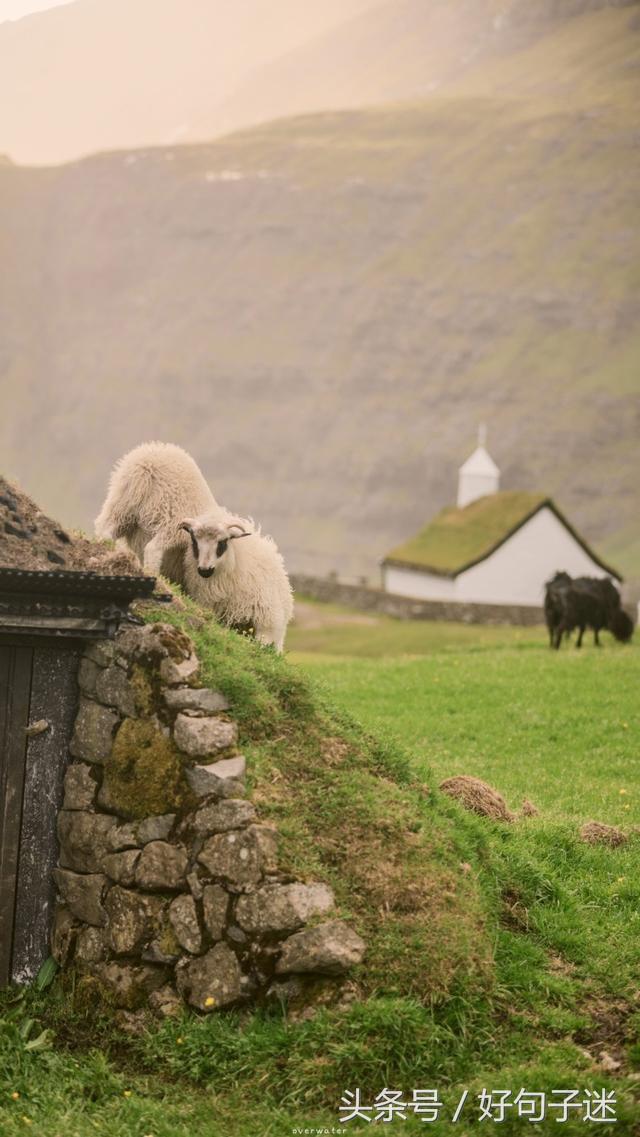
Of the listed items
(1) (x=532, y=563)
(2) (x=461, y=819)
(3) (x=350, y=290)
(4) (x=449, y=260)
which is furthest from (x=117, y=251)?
(2) (x=461, y=819)

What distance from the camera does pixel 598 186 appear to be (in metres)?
172

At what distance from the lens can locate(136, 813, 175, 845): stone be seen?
1012 cm

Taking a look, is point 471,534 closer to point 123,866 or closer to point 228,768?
point 228,768

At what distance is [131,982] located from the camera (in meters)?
9.93

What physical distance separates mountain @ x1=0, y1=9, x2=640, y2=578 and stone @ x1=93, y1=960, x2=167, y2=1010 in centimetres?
12375

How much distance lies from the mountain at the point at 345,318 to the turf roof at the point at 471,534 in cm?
7563

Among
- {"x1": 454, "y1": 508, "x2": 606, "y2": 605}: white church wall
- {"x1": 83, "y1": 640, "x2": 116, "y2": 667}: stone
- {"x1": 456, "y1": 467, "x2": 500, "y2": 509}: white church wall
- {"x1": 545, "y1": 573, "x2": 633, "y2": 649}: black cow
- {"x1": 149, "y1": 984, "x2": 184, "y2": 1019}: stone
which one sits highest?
{"x1": 456, "y1": 467, "x2": 500, "y2": 509}: white church wall

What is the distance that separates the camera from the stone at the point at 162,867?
392 inches

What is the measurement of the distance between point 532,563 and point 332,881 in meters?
44.7

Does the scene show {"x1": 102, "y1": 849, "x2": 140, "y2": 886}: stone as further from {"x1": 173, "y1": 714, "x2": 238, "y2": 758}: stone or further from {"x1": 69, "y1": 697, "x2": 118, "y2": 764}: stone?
{"x1": 173, "y1": 714, "x2": 238, "y2": 758}: stone

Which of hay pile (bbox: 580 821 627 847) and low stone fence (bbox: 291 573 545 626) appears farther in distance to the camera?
low stone fence (bbox: 291 573 545 626)

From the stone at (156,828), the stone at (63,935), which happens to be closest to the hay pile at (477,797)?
the stone at (156,828)

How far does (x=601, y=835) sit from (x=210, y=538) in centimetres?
512

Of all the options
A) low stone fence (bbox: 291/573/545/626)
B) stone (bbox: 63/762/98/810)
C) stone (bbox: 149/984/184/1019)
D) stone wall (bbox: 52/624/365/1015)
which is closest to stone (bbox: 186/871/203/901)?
stone wall (bbox: 52/624/365/1015)
